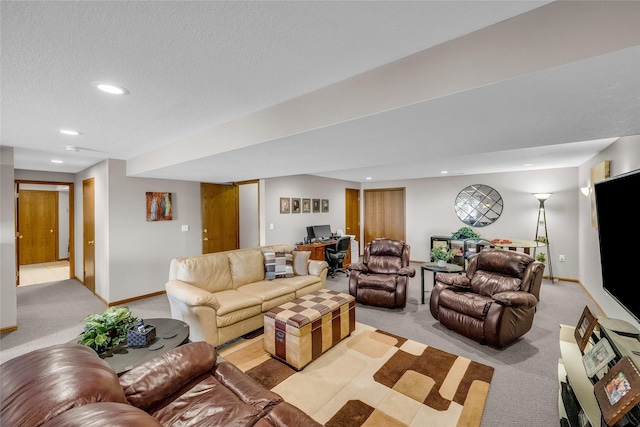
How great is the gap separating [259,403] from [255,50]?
A: 192 cm

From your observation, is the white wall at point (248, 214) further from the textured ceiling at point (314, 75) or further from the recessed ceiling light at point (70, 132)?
the textured ceiling at point (314, 75)

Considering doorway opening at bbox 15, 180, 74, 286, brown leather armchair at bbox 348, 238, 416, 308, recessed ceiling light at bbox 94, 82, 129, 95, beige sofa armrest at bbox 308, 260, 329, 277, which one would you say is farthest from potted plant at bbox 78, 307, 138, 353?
doorway opening at bbox 15, 180, 74, 286

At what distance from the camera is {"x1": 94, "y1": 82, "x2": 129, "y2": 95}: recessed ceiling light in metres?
1.79

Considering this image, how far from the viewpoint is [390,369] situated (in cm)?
242

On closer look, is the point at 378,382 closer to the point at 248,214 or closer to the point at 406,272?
the point at 406,272

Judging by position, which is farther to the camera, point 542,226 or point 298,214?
point 298,214

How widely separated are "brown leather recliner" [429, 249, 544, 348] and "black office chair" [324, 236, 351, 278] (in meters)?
2.51

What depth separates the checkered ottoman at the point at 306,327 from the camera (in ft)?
7.96

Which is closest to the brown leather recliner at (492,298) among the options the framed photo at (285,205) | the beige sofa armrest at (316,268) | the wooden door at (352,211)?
the beige sofa armrest at (316,268)

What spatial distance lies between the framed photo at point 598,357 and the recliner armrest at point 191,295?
2.85m

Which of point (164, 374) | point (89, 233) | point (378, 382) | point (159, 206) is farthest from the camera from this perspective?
point (89, 233)

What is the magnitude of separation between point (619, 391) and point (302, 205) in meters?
5.39

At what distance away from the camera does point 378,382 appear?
224 centimetres

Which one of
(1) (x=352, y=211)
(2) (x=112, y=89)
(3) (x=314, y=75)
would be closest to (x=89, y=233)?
(2) (x=112, y=89)
